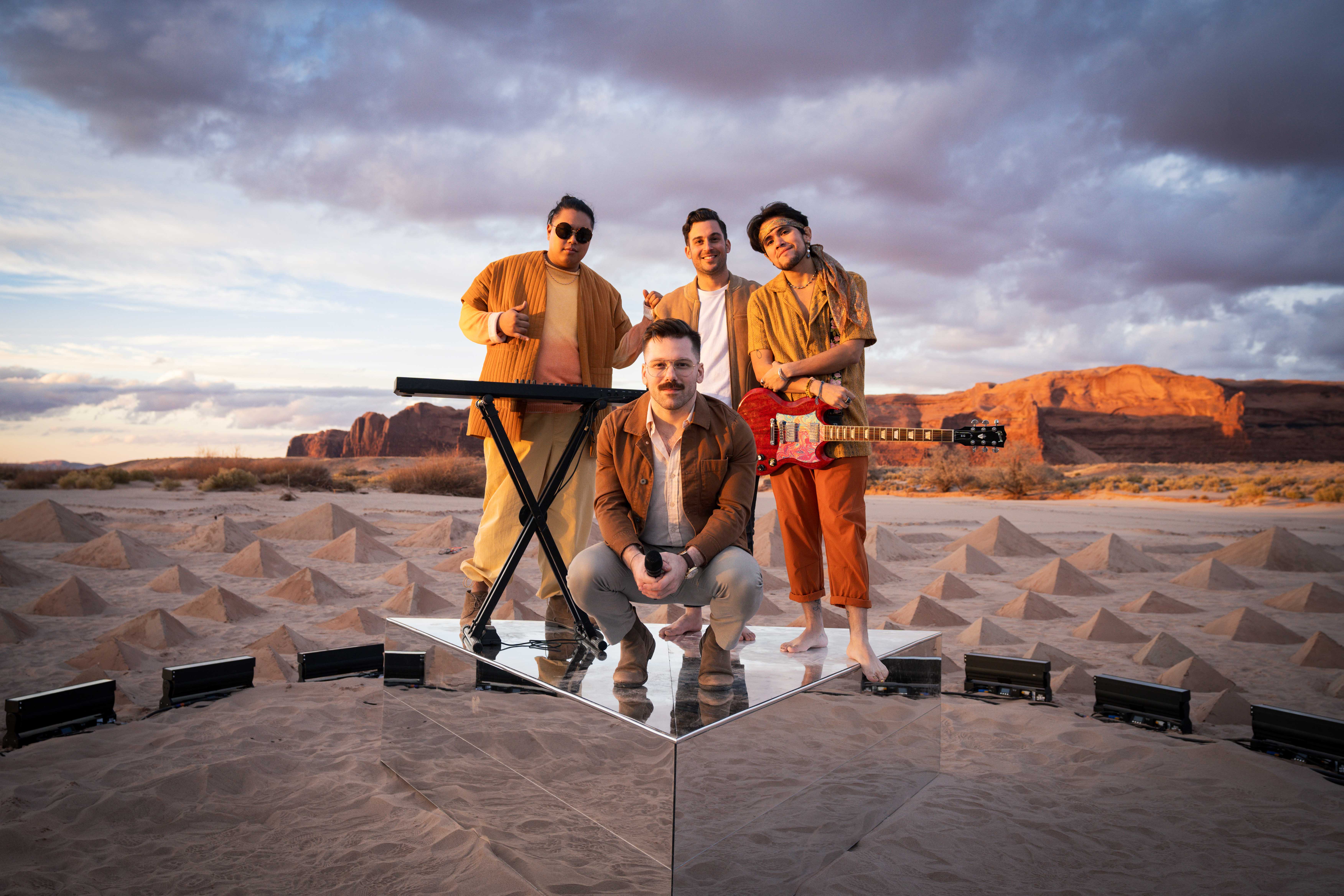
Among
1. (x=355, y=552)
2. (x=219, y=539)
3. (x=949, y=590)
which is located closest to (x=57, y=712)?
(x=355, y=552)

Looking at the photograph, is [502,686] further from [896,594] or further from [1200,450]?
[1200,450]

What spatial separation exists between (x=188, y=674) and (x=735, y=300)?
361 cm

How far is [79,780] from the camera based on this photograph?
10.7 feet

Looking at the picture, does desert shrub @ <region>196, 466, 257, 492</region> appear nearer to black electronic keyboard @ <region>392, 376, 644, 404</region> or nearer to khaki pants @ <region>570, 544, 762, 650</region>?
black electronic keyboard @ <region>392, 376, 644, 404</region>

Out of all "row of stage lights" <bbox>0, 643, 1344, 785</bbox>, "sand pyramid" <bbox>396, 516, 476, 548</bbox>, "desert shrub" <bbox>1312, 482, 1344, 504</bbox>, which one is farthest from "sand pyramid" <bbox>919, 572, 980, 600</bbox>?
"desert shrub" <bbox>1312, 482, 1344, 504</bbox>

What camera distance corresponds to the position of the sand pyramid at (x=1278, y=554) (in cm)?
934

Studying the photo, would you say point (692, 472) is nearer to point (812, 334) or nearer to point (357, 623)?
point (812, 334)

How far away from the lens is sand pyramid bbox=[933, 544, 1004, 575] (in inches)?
376

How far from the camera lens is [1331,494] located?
20.8 m

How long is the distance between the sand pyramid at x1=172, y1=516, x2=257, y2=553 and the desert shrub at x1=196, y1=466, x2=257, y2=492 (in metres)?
10.3

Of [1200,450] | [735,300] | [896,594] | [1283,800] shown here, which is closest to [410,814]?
[735,300]

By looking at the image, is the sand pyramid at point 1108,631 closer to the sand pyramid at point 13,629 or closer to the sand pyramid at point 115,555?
the sand pyramid at point 13,629

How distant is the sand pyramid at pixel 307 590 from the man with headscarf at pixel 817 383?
5470 millimetres

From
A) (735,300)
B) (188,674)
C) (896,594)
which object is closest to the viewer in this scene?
(735,300)
